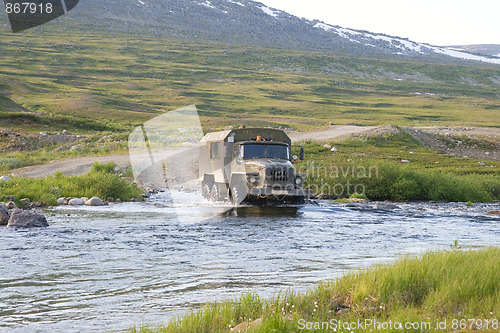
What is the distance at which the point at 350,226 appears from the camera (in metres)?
18.3

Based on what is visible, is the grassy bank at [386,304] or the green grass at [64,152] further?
the green grass at [64,152]

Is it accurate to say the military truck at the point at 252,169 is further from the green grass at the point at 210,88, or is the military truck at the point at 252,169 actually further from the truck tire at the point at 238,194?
the green grass at the point at 210,88

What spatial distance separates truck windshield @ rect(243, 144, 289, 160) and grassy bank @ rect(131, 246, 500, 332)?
1310 cm

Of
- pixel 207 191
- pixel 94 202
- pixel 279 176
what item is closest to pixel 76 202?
pixel 94 202

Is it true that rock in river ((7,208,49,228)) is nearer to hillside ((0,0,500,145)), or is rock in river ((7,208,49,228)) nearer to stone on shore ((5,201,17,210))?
stone on shore ((5,201,17,210))

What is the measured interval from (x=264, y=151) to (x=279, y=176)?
73.9 inches

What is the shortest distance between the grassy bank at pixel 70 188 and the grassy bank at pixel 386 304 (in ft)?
54.2

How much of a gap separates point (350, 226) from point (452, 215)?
243 inches

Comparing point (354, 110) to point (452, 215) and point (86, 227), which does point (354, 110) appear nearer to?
point (452, 215)

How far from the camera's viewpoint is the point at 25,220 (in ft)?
52.2

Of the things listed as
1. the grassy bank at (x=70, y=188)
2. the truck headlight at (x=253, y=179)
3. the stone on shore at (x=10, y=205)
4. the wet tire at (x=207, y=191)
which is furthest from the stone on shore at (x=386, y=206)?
the stone on shore at (x=10, y=205)

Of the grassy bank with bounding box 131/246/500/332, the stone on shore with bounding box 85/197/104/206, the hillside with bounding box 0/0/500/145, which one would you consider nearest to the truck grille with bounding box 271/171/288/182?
the stone on shore with bounding box 85/197/104/206

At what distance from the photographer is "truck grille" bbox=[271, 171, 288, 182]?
2017cm

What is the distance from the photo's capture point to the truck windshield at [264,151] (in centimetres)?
2152
